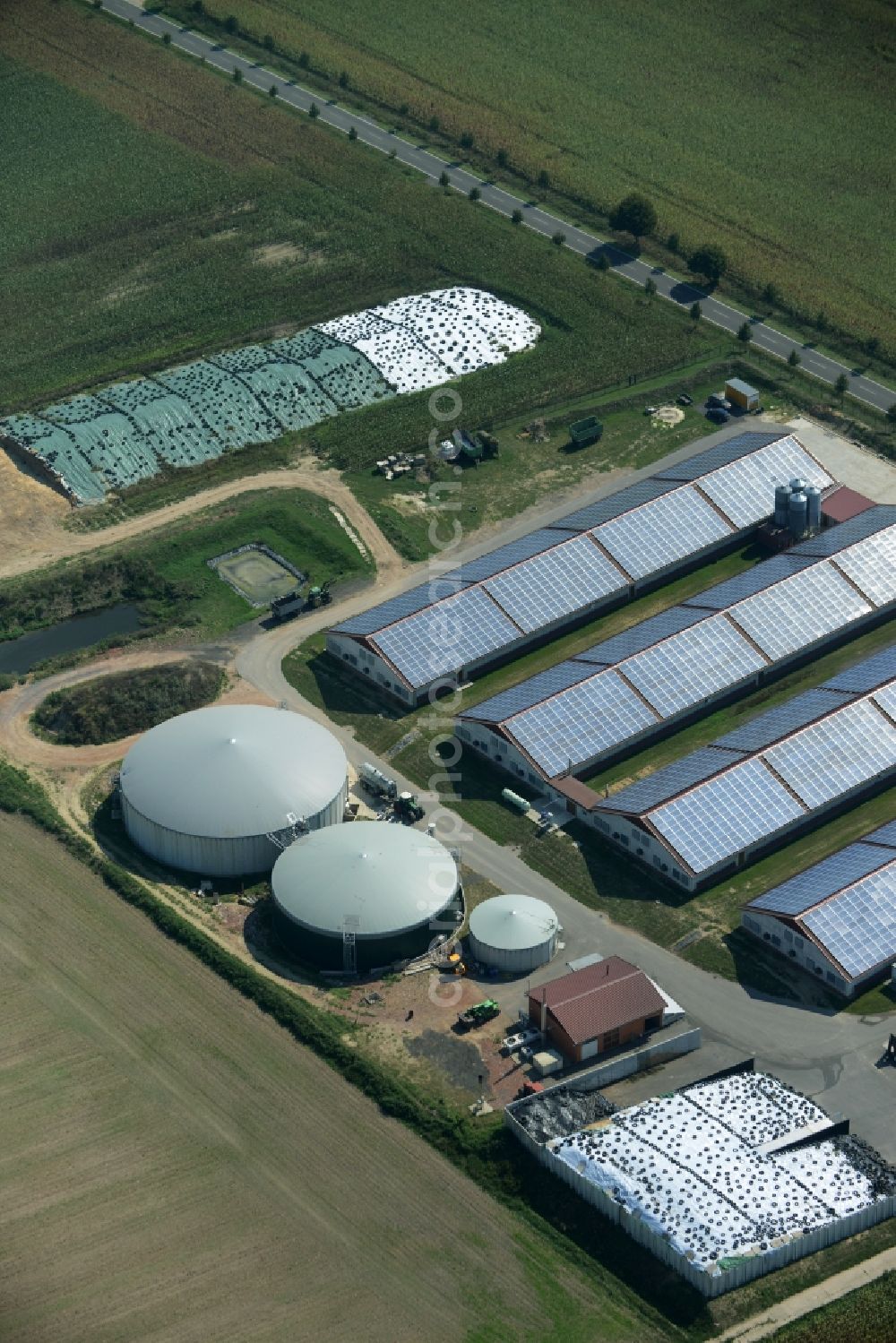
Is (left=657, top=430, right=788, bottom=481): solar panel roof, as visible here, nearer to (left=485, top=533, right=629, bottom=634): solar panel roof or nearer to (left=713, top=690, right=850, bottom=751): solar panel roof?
(left=485, top=533, right=629, bottom=634): solar panel roof

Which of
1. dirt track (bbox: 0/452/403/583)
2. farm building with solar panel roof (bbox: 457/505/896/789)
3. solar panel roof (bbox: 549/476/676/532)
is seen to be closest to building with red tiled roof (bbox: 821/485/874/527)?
farm building with solar panel roof (bbox: 457/505/896/789)

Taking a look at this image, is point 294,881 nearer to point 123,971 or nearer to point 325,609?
point 123,971

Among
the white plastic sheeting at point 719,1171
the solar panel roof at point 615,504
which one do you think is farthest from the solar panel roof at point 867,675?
the white plastic sheeting at point 719,1171

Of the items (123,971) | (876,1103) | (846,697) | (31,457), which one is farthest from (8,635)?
(876,1103)

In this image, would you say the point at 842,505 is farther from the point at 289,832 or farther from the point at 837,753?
the point at 289,832

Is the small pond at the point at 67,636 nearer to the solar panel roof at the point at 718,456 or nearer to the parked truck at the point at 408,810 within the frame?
the parked truck at the point at 408,810

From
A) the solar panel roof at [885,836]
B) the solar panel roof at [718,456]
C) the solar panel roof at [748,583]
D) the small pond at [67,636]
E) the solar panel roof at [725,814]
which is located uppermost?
the solar panel roof at [718,456]
